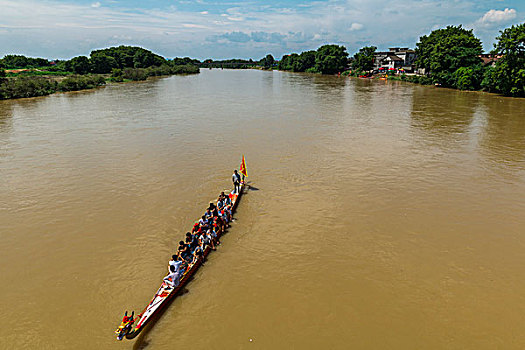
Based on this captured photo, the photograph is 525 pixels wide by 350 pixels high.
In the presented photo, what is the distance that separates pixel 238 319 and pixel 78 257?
732cm

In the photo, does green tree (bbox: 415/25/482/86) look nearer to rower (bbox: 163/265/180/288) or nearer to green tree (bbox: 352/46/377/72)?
green tree (bbox: 352/46/377/72)

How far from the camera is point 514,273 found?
38.5ft

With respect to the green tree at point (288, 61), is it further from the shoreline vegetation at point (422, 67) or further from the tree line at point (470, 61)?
the tree line at point (470, 61)

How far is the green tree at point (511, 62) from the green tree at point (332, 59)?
72.8 meters

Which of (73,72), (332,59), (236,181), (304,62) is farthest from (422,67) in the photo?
(73,72)

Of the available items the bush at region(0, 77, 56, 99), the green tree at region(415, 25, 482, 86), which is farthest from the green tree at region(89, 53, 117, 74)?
the green tree at region(415, 25, 482, 86)

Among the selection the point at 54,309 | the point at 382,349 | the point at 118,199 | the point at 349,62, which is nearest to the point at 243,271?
the point at 382,349

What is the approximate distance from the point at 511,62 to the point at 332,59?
76.1 meters

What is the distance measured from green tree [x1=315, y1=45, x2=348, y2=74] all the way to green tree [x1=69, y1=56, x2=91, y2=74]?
3169 inches

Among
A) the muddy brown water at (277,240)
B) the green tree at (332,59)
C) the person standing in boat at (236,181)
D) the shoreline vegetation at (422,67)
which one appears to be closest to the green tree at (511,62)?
the shoreline vegetation at (422,67)

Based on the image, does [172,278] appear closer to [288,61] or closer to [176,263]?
[176,263]

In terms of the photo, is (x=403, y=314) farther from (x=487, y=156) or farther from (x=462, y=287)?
(x=487, y=156)

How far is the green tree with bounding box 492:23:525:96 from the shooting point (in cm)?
4459

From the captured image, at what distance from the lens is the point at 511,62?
47.0m
